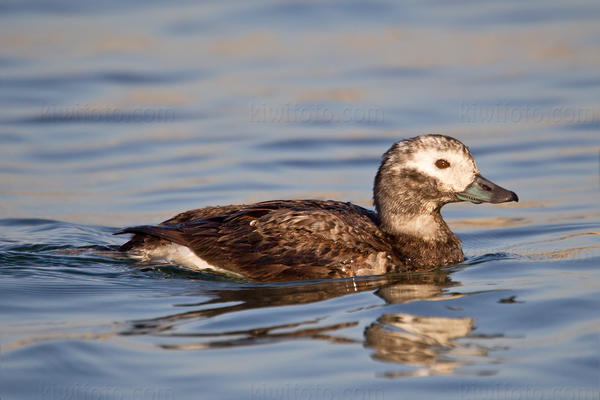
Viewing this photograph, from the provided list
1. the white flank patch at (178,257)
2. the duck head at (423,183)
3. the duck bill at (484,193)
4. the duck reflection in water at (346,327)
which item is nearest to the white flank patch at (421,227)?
the duck head at (423,183)

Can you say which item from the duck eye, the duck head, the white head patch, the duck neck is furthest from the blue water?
the duck eye

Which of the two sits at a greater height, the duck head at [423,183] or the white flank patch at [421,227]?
the duck head at [423,183]

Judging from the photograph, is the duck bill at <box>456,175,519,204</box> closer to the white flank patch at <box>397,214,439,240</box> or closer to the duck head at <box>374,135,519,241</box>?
the duck head at <box>374,135,519,241</box>

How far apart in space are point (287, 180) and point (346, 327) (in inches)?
228

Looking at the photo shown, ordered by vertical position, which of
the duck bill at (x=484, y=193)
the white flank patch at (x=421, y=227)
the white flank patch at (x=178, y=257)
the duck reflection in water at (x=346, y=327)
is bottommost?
the duck reflection in water at (x=346, y=327)

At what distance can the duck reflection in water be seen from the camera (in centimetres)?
704

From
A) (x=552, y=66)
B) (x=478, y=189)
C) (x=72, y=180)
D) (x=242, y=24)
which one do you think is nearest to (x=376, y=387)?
(x=478, y=189)

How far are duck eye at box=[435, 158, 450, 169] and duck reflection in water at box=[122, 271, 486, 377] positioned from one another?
1.10m

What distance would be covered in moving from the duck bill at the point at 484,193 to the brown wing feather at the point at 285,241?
2.87ft

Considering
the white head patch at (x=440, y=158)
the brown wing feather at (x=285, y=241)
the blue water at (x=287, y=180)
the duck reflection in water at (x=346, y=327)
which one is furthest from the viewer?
the white head patch at (x=440, y=158)

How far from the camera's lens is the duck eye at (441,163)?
9336 mm

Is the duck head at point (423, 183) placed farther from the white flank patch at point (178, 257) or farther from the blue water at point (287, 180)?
the white flank patch at point (178, 257)

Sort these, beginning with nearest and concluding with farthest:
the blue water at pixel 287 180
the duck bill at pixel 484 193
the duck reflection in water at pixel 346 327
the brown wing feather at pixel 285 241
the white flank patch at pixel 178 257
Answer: the blue water at pixel 287 180
the duck reflection in water at pixel 346 327
the brown wing feather at pixel 285 241
the white flank patch at pixel 178 257
the duck bill at pixel 484 193

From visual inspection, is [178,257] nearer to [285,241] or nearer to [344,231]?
[285,241]
